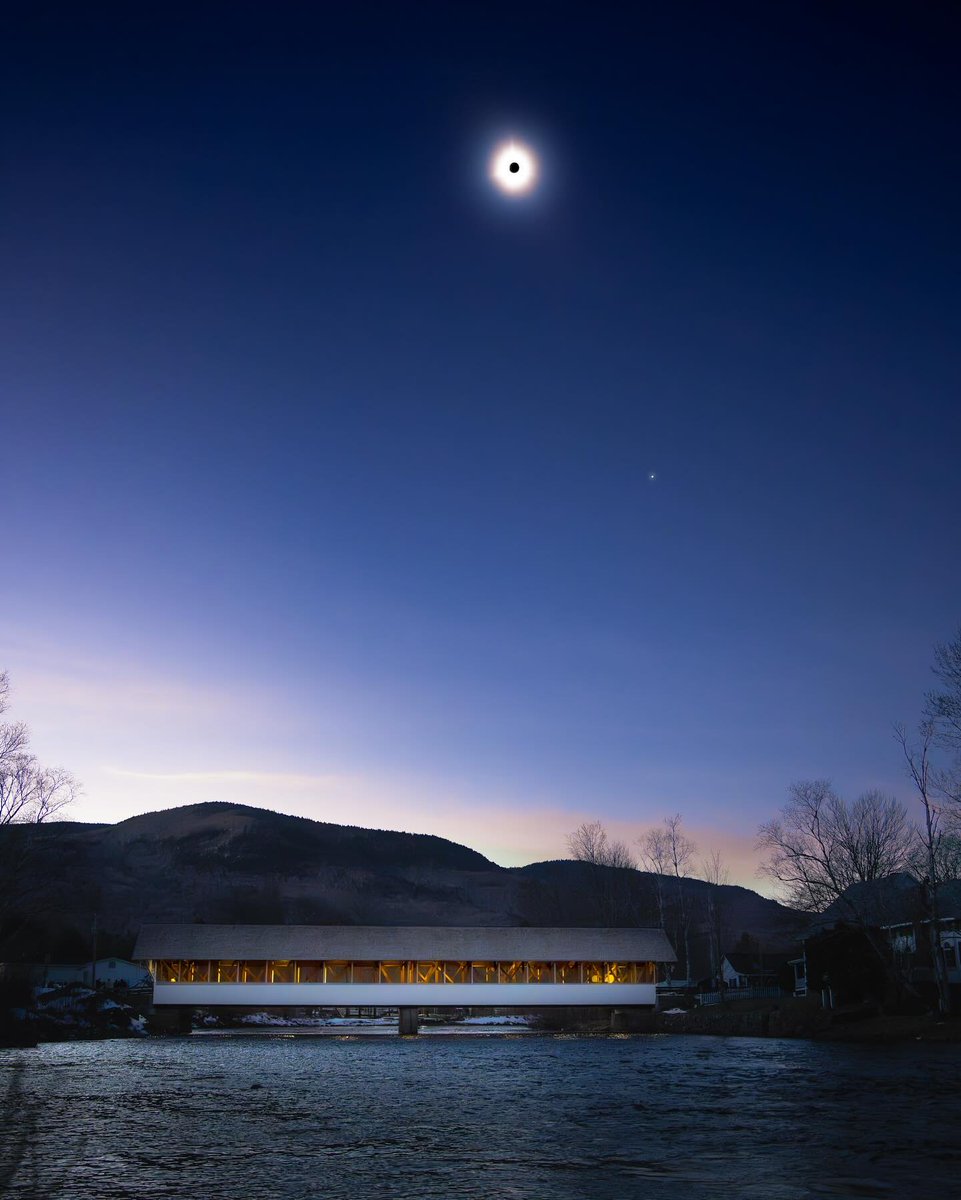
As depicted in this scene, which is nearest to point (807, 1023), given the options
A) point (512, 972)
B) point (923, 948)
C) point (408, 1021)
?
point (923, 948)

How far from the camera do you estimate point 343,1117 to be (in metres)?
21.2

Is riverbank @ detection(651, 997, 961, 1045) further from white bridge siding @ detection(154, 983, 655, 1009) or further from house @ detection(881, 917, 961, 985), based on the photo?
house @ detection(881, 917, 961, 985)

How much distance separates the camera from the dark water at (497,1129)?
1278 cm

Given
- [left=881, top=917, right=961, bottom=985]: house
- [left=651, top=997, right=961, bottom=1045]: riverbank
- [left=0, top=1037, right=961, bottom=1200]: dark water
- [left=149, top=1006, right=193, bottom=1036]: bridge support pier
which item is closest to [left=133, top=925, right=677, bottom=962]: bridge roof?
[left=149, top=1006, right=193, bottom=1036]: bridge support pier

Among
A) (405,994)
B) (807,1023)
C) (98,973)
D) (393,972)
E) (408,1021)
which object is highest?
(393,972)

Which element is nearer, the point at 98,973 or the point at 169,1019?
the point at 169,1019

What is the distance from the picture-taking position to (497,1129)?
62.2 ft

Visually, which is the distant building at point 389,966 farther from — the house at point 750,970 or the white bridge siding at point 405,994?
the house at point 750,970

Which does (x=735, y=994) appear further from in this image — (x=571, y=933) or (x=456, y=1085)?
(x=456, y=1085)

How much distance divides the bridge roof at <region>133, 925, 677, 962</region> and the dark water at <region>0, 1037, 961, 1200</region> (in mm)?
28781

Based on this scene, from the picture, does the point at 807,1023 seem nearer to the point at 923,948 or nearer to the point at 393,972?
the point at 923,948

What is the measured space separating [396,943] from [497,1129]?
2006 inches

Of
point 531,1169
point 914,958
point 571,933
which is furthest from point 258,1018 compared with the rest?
point 531,1169

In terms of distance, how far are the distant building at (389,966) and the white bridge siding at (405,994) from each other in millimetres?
65
